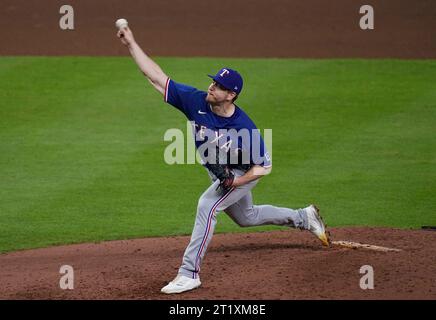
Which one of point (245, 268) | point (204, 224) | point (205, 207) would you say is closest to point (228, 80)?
point (205, 207)

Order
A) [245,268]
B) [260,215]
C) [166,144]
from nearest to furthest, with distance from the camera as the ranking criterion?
[245,268], [260,215], [166,144]

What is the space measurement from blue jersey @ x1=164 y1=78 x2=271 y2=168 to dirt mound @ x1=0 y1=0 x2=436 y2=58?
8.26 m

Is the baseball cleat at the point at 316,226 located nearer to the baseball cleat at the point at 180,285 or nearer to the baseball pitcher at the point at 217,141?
the baseball pitcher at the point at 217,141

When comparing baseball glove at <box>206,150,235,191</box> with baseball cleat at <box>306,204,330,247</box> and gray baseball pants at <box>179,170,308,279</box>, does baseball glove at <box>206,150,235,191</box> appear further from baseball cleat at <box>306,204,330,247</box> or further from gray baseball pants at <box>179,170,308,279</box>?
baseball cleat at <box>306,204,330,247</box>

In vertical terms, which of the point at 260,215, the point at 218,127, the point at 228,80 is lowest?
the point at 260,215

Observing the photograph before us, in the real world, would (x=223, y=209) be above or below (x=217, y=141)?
below

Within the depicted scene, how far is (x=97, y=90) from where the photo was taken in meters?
13.8

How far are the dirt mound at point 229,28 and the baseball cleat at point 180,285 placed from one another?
890cm

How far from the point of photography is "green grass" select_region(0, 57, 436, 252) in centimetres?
973

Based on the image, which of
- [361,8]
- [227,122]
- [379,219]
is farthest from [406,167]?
[361,8]

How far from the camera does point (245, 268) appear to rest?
7.51 meters

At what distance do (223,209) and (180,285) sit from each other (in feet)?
2.45

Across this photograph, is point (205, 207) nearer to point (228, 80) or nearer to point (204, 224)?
point (204, 224)

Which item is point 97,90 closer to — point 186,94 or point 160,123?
point 160,123
